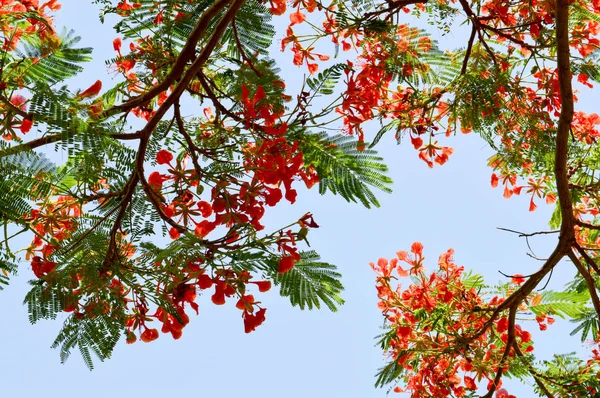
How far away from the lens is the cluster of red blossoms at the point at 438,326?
3.44 metres

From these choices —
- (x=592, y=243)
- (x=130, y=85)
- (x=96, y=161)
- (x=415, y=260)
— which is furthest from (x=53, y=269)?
(x=592, y=243)

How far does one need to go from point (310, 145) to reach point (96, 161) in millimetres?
1091

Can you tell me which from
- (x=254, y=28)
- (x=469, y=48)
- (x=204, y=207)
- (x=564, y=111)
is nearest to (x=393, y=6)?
(x=469, y=48)

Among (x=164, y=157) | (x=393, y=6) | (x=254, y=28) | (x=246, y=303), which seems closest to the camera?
(x=246, y=303)

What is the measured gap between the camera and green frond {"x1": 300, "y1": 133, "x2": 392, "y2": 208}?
301cm

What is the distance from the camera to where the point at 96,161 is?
2139 millimetres

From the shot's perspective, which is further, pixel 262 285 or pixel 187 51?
pixel 187 51

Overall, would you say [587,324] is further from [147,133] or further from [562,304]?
[147,133]

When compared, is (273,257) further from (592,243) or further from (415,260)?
(592,243)

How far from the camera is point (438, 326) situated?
3.30 meters

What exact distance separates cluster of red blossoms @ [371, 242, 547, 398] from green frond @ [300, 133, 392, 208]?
2.47 feet

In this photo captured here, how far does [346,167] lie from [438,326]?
0.93m

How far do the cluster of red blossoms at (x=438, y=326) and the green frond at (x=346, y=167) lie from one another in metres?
0.75

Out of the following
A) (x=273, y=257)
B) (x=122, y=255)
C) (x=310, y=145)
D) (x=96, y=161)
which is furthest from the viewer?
(x=310, y=145)
